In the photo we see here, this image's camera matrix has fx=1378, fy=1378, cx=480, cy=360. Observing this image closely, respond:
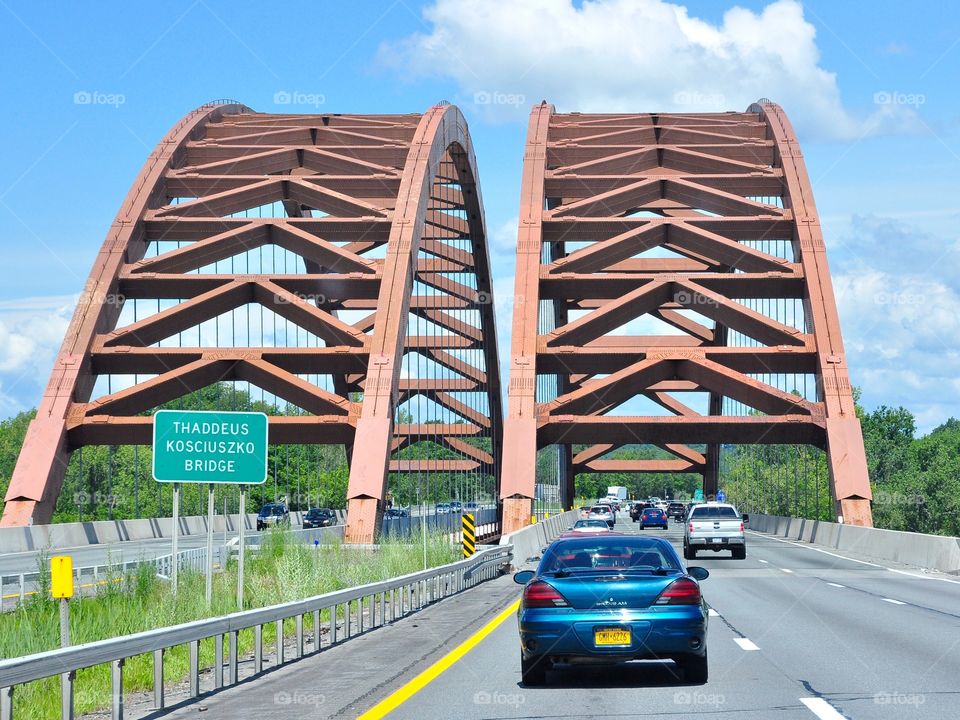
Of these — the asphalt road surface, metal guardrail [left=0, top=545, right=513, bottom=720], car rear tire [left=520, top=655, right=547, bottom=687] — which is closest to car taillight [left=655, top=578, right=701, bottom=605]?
the asphalt road surface

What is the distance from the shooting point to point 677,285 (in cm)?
5019

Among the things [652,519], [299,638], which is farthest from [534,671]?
[652,519]

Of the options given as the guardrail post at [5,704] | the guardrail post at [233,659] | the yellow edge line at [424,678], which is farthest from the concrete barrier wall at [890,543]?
the guardrail post at [5,704]

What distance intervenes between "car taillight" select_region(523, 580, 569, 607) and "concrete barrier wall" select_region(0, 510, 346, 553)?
2256 cm

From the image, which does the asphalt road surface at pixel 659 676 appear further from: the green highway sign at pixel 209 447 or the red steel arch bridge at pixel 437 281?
the red steel arch bridge at pixel 437 281

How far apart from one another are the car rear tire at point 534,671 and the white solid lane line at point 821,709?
245 cm

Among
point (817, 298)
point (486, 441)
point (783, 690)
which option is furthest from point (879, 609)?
point (486, 441)

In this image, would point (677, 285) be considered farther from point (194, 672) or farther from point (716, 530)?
point (194, 672)

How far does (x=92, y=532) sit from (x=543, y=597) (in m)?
38.6

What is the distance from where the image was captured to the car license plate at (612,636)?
39.6ft

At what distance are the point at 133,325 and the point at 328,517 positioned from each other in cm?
3168

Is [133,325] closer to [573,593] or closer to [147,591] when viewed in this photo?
[147,591]

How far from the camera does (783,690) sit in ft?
38.7

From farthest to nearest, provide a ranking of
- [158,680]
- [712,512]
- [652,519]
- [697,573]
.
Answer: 1. [652,519]
2. [712,512]
3. [697,573]
4. [158,680]
